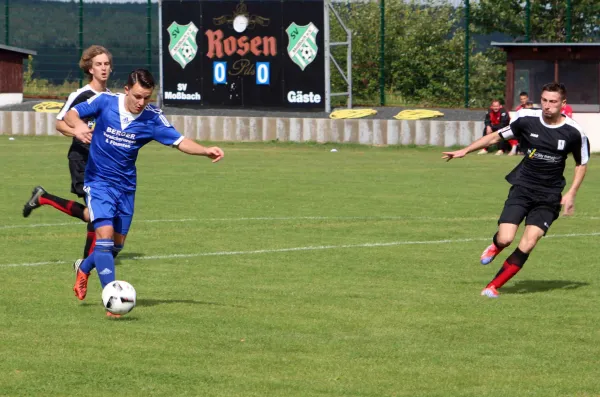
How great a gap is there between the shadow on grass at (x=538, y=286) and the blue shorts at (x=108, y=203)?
362 centimetres

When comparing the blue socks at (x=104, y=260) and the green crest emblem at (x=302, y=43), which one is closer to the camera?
the blue socks at (x=104, y=260)

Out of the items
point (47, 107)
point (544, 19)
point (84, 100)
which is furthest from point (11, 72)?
point (84, 100)

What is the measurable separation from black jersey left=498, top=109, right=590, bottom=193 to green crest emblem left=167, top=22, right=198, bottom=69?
27.7 metres

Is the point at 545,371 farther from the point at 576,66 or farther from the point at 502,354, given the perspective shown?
the point at 576,66

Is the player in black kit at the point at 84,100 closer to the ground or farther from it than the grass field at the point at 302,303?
farther from it

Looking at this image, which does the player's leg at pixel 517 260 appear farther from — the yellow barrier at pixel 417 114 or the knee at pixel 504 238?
the yellow barrier at pixel 417 114

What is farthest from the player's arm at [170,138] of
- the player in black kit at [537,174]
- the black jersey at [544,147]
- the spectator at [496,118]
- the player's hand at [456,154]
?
the spectator at [496,118]

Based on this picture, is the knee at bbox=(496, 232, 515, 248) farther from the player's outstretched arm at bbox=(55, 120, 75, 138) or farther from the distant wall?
the distant wall

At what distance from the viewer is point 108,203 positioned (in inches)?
380

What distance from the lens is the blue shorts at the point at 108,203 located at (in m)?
9.62

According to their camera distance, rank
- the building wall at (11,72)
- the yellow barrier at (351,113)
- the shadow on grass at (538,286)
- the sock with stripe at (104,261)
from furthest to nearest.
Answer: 1. the building wall at (11,72)
2. the yellow barrier at (351,113)
3. the shadow on grass at (538,286)
4. the sock with stripe at (104,261)

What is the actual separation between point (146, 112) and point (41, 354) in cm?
260

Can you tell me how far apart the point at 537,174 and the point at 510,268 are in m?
0.94

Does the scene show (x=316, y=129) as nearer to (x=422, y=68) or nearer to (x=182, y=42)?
(x=422, y=68)
